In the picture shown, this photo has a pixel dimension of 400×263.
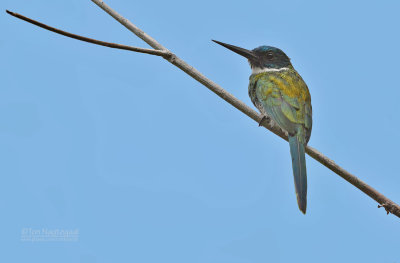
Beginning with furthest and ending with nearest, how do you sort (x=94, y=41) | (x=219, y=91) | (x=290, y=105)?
(x=290, y=105) → (x=219, y=91) → (x=94, y=41)

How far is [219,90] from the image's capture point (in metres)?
2.74

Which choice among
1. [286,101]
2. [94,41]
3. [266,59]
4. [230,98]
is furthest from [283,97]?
[94,41]

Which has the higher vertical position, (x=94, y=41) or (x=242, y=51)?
(x=242, y=51)

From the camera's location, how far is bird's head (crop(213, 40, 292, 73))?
492cm

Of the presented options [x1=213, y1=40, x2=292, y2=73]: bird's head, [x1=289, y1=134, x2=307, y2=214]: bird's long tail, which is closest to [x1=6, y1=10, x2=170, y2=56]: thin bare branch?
[x1=289, y1=134, x2=307, y2=214]: bird's long tail

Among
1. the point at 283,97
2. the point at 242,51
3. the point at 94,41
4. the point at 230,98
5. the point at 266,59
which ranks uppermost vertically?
the point at 266,59

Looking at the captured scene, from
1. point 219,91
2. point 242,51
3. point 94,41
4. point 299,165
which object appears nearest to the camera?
point 94,41

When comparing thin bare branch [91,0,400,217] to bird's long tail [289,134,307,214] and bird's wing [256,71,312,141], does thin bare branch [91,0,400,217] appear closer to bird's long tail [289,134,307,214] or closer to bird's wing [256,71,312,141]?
bird's long tail [289,134,307,214]

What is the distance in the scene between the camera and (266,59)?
498 centimetres

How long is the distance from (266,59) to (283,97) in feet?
3.04

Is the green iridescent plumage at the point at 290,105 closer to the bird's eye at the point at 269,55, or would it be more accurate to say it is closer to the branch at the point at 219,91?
the bird's eye at the point at 269,55

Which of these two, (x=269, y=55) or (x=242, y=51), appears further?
(x=269, y=55)

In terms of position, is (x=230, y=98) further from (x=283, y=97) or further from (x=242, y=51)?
(x=242, y=51)

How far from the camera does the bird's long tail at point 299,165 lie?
2971 mm
